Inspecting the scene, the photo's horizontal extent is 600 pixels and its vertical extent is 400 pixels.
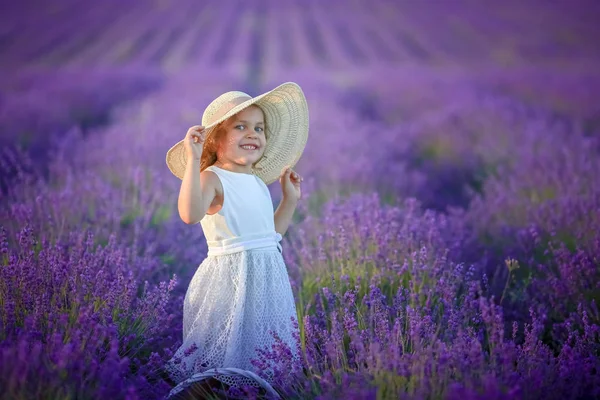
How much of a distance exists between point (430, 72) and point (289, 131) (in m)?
10.4

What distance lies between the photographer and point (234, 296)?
Answer: 2.37 metres

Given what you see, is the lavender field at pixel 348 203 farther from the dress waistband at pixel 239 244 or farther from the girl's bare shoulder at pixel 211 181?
the girl's bare shoulder at pixel 211 181

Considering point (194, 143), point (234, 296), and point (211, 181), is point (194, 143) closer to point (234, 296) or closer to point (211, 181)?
point (211, 181)

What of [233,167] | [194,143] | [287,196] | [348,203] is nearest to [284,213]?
[287,196]

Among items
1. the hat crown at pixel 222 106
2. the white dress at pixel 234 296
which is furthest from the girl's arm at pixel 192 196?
the hat crown at pixel 222 106

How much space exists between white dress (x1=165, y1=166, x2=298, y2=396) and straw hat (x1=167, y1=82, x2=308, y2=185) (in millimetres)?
181

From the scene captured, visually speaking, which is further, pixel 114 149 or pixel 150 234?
pixel 114 149

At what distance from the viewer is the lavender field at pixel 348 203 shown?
210 centimetres

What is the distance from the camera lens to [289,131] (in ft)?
8.82

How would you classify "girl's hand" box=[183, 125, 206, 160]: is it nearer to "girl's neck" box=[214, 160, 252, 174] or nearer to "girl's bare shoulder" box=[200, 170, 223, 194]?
"girl's bare shoulder" box=[200, 170, 223, 194]

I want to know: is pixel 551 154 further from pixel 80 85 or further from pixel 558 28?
pixel 558 28

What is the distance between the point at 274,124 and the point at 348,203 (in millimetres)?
1462

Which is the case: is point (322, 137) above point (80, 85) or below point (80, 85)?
below

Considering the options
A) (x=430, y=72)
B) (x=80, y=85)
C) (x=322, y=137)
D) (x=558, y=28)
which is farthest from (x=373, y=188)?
(x=558, y=28)
